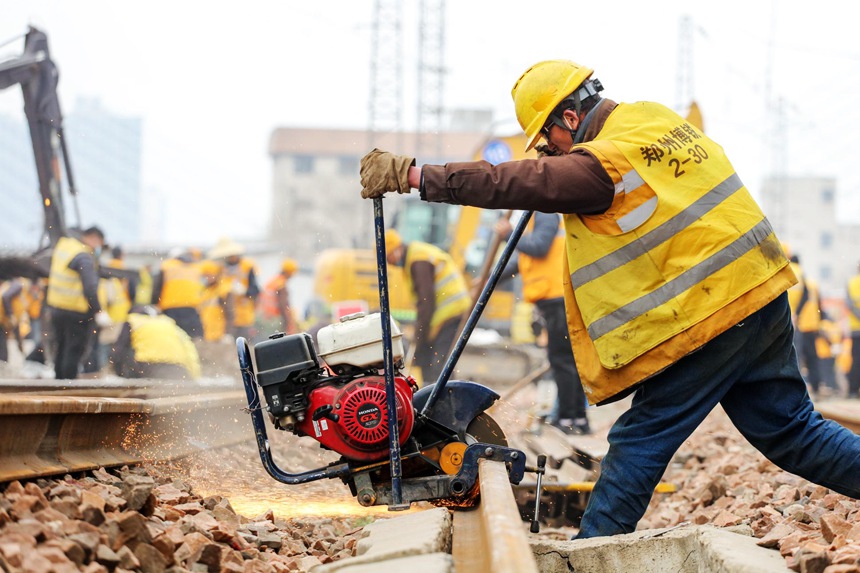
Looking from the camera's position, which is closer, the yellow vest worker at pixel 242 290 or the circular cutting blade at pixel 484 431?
the circular cutting blade at pixel 484 431

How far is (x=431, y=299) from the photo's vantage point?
8883 mm

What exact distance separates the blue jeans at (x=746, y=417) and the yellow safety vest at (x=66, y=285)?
809 cm

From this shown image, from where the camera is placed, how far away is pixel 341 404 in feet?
11.8

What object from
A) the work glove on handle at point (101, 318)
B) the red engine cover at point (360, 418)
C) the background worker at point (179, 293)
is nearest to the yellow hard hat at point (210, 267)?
the background worker at point (179, 293)

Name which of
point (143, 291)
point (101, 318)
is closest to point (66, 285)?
point (101, 318)

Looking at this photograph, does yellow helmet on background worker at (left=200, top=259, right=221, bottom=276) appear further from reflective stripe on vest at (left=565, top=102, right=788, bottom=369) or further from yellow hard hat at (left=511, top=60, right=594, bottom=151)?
reflective stripe on vest at (left=565, top=102, right=788, bottom=369)

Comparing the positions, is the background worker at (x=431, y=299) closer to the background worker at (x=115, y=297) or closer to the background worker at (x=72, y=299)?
the background worker at (x=72, y=299)

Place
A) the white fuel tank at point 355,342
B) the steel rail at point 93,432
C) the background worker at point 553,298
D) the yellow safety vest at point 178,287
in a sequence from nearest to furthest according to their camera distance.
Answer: the steel rail at point 93,432, the white fuel tank at point 355,342, the background worker at point 553,298, the yellow safety vest at point 178,287

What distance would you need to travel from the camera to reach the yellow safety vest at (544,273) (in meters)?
7.94

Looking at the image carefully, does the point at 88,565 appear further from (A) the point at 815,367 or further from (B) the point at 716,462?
(A) the point at 815,367

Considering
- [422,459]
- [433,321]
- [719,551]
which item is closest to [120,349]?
[433,321]

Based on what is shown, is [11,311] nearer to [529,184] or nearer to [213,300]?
[213,300]

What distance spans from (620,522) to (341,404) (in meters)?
1.03

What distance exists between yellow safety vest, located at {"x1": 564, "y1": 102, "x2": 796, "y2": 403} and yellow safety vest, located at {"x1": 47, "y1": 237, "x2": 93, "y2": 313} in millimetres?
8058
